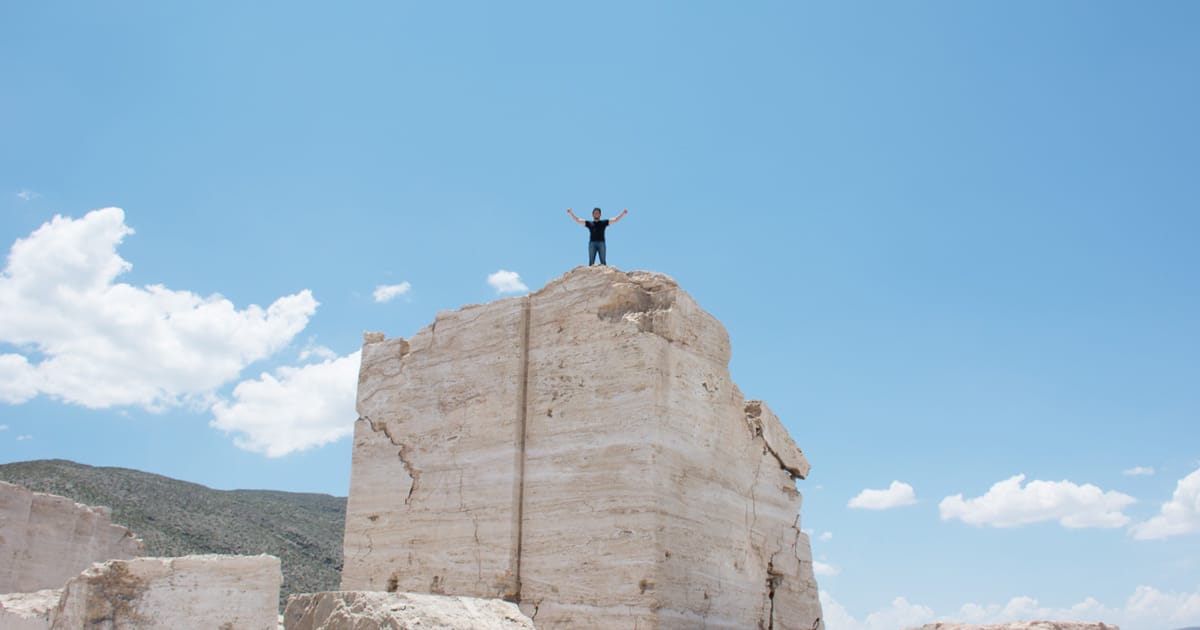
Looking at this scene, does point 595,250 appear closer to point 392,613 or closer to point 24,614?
point 392,613

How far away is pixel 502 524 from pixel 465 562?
522 mm

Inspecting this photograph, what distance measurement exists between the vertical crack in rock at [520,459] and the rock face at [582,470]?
1cm

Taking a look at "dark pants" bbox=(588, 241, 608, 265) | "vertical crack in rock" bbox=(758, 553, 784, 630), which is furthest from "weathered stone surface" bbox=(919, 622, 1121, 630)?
"dark pants" bbox=(588, 241, 608, 265)

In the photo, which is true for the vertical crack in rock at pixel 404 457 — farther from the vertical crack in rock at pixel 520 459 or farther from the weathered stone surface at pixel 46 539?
the weathered stone surface at pixel 46 539

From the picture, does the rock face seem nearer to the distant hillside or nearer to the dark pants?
the dark pants

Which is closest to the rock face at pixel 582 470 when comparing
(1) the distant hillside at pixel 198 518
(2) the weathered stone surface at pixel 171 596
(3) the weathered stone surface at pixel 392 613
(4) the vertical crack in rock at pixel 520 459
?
(4) the vertical crack in rock at pixel 520 459

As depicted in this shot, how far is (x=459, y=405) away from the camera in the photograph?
9.13 m

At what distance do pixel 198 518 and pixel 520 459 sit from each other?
3362 cm

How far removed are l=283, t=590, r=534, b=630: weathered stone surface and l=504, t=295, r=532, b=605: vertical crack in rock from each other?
5.24ft

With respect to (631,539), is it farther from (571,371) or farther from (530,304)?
(530,304)

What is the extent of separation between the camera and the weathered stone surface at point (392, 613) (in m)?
5.86

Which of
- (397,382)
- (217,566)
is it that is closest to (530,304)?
(397,382)

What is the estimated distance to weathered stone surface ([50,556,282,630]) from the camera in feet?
19.9

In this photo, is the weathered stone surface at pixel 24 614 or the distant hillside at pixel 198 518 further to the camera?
the distant hillside at pixel 198 518
